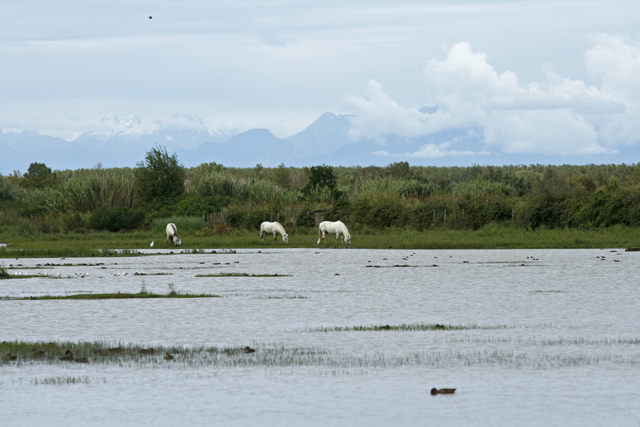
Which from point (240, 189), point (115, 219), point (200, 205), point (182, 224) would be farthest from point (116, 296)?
point (240, 189)

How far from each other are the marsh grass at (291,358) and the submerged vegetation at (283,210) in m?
25.1

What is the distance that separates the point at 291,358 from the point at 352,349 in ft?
3.30

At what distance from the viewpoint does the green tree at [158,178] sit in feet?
218

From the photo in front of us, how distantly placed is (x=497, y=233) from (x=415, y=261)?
55.9 feet

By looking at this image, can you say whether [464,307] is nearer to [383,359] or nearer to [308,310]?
[308,310]

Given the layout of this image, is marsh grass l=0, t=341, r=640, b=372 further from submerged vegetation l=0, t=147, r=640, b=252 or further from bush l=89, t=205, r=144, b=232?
bush l=89, t=205, r=144, b=232

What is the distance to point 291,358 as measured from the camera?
9.96 m

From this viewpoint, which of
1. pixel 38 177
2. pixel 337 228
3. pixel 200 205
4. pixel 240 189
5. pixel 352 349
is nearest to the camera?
pixel 352 349

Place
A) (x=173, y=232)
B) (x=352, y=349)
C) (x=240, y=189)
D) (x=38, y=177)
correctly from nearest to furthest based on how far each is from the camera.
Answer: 1. (x=352, y=349)
2. (x=173, y=232)
3. (x=240, y=189)
4. (x=38, y=177)

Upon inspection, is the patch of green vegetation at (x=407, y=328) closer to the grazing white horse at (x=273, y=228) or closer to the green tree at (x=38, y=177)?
the grazing white horse at (x=273, y=228)

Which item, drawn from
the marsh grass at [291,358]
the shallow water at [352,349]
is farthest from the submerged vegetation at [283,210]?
the marsh grass at [291,358]

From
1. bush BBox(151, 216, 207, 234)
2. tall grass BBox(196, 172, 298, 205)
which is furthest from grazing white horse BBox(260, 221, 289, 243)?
tall grass BBox(196, 172, 298, 205)

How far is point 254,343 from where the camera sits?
11125 millimetres

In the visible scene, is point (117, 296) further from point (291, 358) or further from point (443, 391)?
point (443, 391)
